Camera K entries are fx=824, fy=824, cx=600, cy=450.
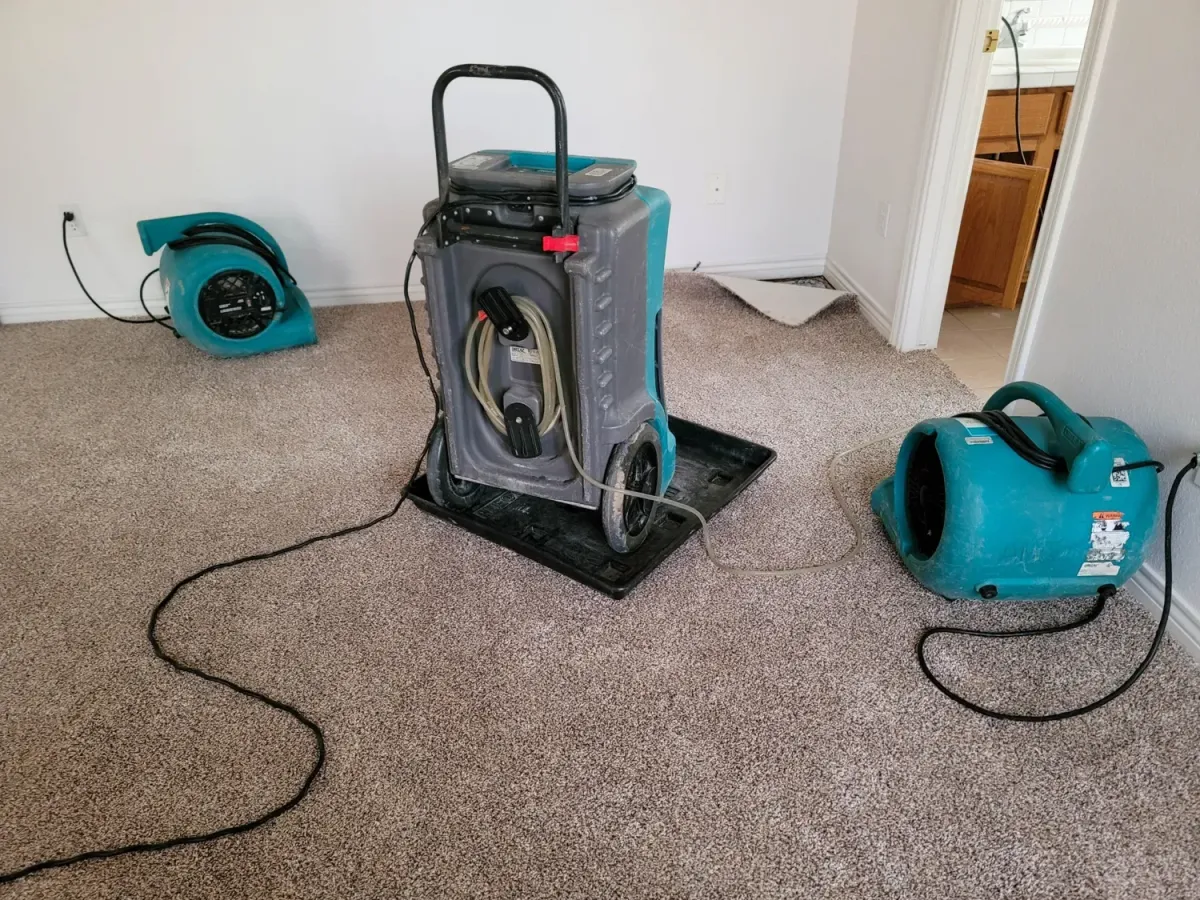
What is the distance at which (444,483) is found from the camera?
184 centimetres

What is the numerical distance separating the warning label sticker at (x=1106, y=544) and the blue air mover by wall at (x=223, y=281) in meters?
2.30

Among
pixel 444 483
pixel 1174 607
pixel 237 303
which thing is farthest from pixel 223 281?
pixel 1174 607

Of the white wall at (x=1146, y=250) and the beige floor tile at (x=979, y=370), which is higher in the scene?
the white wall at (x=1146, y=250)

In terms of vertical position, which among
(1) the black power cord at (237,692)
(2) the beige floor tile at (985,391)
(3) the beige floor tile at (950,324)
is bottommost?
(1) the black power cord at (237,692)

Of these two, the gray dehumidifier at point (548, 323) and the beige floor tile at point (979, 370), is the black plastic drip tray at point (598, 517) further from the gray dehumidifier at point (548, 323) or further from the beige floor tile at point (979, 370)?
the beige floor tile at point (979, 370)

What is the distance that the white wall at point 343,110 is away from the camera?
2.60 meters

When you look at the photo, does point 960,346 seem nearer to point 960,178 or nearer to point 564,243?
point 960,178

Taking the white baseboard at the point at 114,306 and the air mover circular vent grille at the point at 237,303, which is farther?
the white baseboard at the point at 114,306

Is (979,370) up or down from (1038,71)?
down

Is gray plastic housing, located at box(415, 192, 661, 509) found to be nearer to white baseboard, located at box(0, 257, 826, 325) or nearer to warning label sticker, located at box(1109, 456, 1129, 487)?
warning label sticker, located at box(1109, 456, 1129, 487)

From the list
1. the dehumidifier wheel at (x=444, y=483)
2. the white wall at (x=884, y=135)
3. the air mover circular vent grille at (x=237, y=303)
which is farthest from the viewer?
the air mover circular vent grille at (x=237, y=303)

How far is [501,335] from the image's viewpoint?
1.60 m

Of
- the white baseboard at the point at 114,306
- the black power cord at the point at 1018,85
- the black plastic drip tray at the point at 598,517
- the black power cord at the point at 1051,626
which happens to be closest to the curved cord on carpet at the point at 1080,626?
the black power cord at the point at 1051,626

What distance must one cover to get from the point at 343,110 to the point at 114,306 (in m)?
1.12
